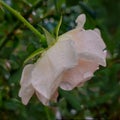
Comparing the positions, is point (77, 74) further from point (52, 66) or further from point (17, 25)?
point (17, 25)

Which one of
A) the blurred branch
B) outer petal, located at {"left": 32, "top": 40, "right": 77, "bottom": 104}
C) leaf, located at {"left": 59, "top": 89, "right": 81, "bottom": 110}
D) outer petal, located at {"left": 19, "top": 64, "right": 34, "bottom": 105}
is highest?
outer petal, located at {"left": 32, "top": 40, "right": 77, "bottom": 104}

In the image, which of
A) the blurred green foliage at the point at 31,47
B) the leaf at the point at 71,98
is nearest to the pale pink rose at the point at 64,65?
the blurred green foliage at the point at 31,47

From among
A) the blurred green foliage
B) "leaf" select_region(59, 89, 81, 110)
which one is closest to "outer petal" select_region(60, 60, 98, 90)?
the blurred green foliage

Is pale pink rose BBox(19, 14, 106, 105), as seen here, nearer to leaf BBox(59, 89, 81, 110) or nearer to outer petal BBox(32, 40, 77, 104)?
outer petal BBox(32, 40, 77, 104)

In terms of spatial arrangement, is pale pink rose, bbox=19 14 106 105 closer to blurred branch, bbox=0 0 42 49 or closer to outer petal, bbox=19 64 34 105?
outer petal, bbox=19 64 34 105

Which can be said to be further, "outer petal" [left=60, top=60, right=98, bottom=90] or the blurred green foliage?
the blurred green foliage

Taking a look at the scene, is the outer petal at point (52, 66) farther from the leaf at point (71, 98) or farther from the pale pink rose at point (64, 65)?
the leaf at point (71, 98)

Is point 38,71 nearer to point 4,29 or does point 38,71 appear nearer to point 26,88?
point 26,88

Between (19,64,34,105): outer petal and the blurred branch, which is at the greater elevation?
(19,64,34,105): outer petal
